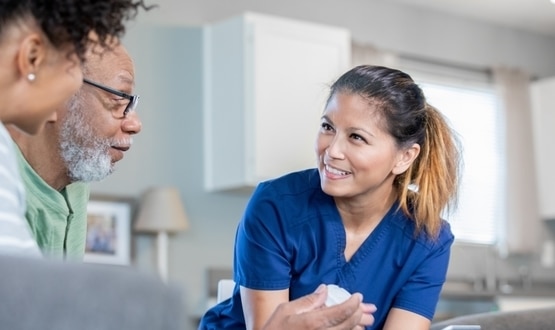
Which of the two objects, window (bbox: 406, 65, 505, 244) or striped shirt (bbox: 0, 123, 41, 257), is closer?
striped shirt (bbox: 0, 123, 41, 257)

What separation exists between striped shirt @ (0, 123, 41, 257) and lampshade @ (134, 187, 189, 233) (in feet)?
16.5

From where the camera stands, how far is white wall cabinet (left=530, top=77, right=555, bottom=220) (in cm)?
806

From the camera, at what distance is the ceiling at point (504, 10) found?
7.64 m

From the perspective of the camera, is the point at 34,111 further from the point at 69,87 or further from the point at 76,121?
the point at 76,121

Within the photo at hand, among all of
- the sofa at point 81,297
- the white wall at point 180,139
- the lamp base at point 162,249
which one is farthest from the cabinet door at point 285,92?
the sofa at point 81,297

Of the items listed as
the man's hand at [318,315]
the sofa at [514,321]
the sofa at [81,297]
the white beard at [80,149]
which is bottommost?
the sofa at [514,321]

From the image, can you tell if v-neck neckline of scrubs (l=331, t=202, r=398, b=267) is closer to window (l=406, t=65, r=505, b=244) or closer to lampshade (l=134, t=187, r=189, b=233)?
lampshade (l=134, t=187, r=189, b=233)

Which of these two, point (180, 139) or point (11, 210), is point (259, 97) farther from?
point (11, 210)

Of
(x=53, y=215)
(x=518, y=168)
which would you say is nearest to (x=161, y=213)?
(x=518, y=168)

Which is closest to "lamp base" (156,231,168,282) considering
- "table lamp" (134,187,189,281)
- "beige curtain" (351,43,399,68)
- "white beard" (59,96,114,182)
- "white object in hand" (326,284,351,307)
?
"table lamp" (134,187,189,281)

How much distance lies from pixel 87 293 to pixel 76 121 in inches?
A: 56.1

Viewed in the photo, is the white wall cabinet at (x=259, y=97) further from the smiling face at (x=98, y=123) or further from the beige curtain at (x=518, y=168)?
the smiling face at (x=98, y=123)

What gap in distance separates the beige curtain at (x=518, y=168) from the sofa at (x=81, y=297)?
7.33m

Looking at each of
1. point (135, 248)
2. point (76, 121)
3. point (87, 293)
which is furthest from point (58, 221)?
point (135, 248)
